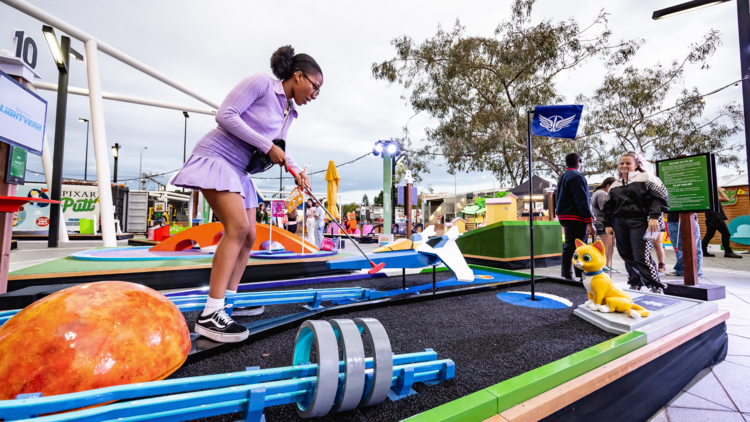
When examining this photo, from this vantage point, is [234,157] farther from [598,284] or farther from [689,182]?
[689,182]

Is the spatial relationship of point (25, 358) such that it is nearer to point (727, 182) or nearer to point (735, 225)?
point (735, 225)

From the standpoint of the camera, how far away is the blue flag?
276 cm

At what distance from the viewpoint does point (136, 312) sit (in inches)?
42.8

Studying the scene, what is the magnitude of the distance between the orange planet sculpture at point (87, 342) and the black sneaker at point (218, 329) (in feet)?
0.94

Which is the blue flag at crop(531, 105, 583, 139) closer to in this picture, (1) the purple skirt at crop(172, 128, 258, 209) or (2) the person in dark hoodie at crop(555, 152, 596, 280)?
(2) the person in dark hoodie at crop(555, 152, 596, 280)

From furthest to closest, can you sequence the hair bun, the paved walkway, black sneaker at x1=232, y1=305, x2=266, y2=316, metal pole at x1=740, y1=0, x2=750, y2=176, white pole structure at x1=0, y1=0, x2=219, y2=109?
white pole structure at x1=0, y1=0, x2=219, y2=109 → metal pole at x1=740, y1=0, x2=750, y2=176 → black sneaker at x1=232, y1=305, x2=266, y2=316 → the hair bun → the paved walkway

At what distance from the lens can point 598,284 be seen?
2082mm

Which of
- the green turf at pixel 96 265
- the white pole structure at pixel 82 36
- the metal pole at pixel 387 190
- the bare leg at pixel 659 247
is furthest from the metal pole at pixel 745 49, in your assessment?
the white pole structure at pixel 82 36

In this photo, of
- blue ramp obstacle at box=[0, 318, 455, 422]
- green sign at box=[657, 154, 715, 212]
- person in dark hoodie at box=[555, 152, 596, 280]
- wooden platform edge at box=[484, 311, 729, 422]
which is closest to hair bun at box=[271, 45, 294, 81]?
blue ramp obstacle at box=[0, 318, 455, 422]

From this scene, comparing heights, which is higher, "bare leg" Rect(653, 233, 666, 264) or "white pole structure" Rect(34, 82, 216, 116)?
"white pole structure" Rect(34, 82, 216, 116)

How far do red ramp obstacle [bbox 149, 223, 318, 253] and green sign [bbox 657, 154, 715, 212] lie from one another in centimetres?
442

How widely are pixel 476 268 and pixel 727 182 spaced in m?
12.3

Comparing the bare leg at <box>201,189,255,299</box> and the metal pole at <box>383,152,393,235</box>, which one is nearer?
the bare leg at <box>201,189,255,299</box>

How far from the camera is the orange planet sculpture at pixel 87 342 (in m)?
0.87
